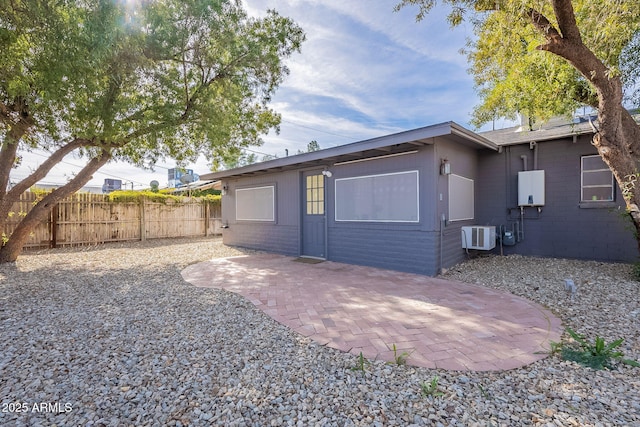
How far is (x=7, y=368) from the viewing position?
7.75ft

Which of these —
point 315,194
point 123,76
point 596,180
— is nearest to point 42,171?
point 123,76

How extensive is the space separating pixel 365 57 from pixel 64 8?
6.78 metres

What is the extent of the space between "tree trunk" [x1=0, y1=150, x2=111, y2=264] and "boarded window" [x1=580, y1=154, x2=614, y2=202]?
11.2 meters

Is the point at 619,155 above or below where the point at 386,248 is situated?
above

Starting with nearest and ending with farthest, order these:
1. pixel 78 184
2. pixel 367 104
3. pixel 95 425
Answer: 1. pixel 95 425
2. pixel 78 184
3. pixel 367 104

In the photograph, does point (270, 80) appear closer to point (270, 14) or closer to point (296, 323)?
point (270, 14)

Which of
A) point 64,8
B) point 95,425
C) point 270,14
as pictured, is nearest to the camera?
point 95,425

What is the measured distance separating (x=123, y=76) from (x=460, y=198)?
24.7 feet

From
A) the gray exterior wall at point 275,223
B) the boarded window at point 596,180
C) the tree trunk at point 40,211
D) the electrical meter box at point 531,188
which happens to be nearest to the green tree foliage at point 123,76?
the tree trunk at point 40,211

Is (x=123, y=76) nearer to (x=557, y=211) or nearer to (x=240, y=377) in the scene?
(x=240, y=377)

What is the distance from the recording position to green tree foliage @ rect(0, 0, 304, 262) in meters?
4.46

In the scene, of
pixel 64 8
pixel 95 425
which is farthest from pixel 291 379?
pixel 64 8

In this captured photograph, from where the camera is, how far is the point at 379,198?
6.18m

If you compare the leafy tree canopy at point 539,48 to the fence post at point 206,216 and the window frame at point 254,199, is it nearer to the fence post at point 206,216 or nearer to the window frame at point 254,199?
the window frame at point 254,199
